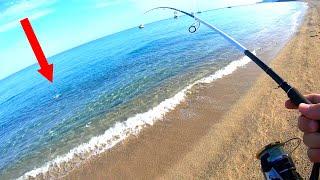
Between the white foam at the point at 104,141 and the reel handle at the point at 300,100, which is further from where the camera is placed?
the white foam at the point at 104,141

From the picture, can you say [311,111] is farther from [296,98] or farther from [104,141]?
[104,141]

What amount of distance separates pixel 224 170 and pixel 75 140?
23.8 ft

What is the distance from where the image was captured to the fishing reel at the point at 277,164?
129 inches

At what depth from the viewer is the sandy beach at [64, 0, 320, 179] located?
8547 millimetres

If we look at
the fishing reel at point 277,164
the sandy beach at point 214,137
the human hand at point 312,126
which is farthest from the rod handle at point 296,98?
the sandy beach at point 214,137

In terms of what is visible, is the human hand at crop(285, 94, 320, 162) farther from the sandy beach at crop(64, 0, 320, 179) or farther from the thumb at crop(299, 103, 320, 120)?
the sandy beach at crop(64, 0, 320, 179)

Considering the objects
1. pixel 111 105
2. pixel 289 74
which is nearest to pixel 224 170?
pixel 289 74

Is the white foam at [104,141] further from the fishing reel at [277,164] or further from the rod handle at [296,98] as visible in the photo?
the rod handle at [296,98]

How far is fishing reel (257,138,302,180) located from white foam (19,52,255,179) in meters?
8.41

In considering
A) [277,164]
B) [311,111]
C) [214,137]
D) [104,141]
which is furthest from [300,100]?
[104,141]

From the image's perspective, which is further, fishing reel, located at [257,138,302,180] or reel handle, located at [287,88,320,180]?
fishing reel, located at [257,138,302,180]

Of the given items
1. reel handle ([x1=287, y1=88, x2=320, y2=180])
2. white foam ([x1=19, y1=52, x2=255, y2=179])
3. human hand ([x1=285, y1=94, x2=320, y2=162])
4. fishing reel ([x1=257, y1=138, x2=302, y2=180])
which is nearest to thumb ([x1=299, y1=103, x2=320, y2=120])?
human hand ([x1=285, y1=94, x2=320, y2=162])

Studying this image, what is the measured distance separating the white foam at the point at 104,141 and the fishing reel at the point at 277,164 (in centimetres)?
841

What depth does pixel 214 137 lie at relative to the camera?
33.1ft
